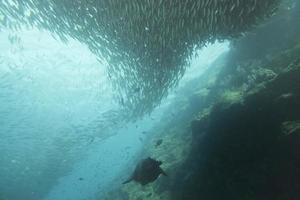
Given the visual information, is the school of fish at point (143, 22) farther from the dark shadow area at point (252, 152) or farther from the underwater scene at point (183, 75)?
the dark shadow area at point (252, 152)

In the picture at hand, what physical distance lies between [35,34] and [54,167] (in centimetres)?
2070

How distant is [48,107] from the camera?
93.1ft

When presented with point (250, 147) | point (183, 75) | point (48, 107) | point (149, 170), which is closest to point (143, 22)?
point (149, 170)

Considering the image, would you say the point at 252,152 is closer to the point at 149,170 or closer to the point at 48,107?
→ the point at 149,170

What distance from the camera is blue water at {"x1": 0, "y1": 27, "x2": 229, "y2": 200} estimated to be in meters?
21.4

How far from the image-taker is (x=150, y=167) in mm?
9008

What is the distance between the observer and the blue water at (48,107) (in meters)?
21.4

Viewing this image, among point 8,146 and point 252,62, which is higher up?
point 8,146

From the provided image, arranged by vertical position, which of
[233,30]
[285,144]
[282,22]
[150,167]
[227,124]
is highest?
[282,22]

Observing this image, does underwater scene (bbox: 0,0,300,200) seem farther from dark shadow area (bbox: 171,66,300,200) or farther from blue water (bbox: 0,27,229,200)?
blue water (bbox: 0,27,229,200)

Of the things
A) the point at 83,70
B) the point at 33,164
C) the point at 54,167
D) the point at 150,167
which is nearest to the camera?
the point at 150,167

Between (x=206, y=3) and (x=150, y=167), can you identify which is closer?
(x=150, y=167)

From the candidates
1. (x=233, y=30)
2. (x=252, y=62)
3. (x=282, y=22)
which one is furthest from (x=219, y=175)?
(x=282, y=22)

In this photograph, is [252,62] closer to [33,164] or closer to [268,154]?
[268,154]
